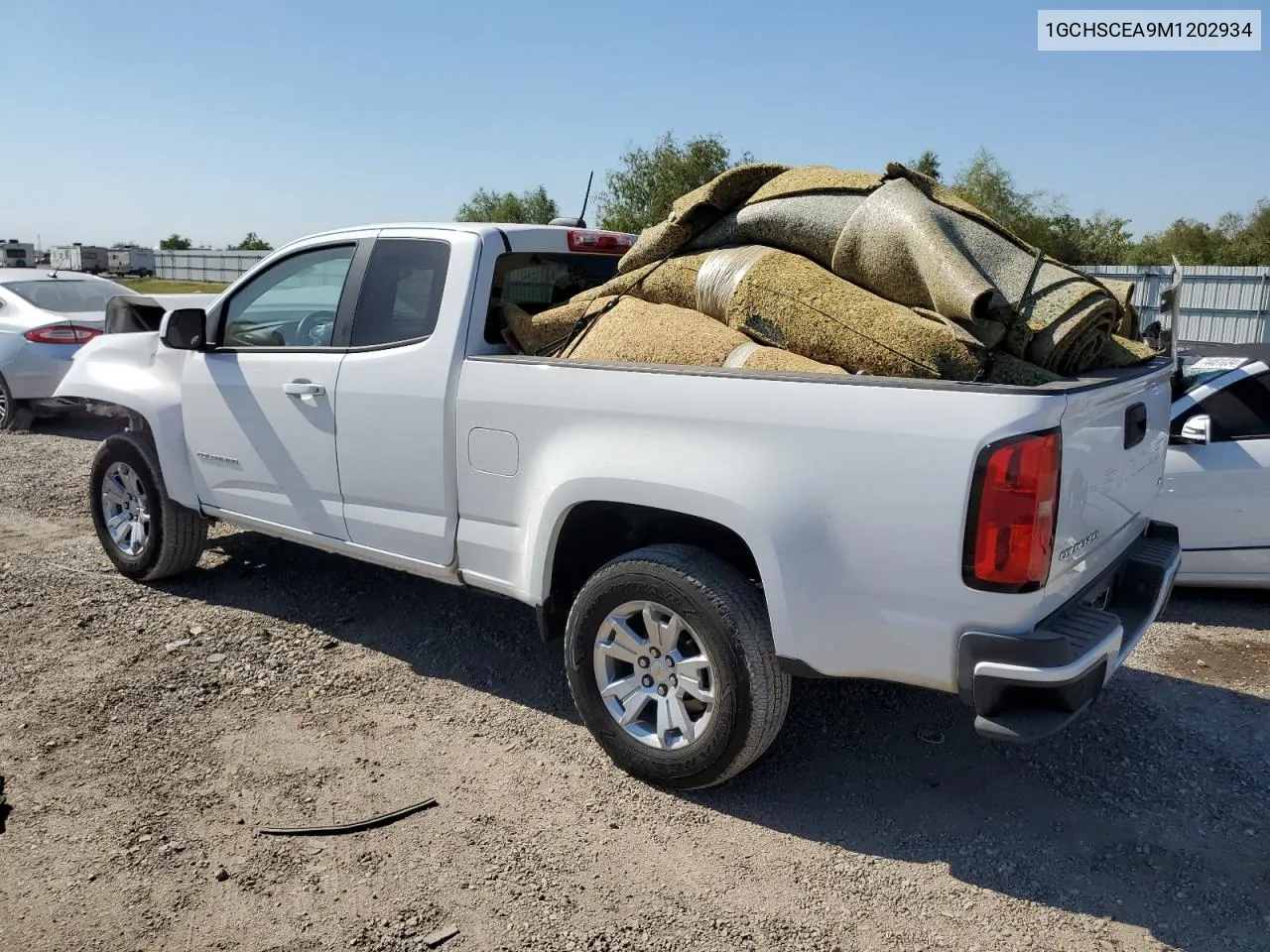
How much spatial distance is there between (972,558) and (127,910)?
8.58ft

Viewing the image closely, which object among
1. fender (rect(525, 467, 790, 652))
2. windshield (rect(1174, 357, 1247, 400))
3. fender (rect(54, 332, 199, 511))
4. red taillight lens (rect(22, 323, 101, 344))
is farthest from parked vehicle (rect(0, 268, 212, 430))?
windshield (rect(1174, 357, 1247, 400))

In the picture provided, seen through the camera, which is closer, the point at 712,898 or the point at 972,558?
the point at 972,558

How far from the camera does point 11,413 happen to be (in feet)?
34.8

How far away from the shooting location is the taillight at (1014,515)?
2.76 meters

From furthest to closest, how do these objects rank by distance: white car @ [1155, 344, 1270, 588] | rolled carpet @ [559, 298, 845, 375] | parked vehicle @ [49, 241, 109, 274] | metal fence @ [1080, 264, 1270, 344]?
1. parked vehicle @ [49, 241, 109, 274]
2. metal fence @ [1080, 264, 1270, 344]
3. white car @ [1155, 344, 1270, 588]
4. rolled carpet @ [559, 298, 845, 375]

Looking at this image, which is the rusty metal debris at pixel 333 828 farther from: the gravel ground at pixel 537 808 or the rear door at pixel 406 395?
the rear door at pixel 406 395

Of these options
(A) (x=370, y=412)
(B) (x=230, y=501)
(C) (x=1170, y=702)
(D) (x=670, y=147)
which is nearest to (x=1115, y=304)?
(C) (x=1170, y=702)

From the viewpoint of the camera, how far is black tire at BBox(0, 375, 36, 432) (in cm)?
1059

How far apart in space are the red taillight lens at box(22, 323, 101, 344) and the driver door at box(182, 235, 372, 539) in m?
6.36

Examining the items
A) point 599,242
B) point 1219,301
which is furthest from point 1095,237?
point 599,242

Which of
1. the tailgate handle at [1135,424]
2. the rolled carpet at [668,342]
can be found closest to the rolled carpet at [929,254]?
the tailgate handle at [1135,424]

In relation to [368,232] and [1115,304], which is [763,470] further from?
[368,232]

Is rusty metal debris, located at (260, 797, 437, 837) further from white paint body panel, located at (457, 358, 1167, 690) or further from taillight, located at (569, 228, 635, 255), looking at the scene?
taillight, located at (569, 228, 635, 255)

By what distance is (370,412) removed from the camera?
13.9 feet
